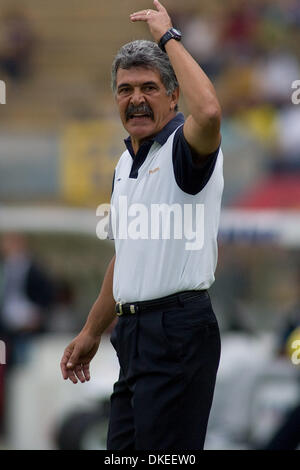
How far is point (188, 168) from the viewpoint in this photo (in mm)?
4023

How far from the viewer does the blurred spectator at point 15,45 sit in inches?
788

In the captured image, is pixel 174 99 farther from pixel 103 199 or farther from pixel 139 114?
pixel 103 199

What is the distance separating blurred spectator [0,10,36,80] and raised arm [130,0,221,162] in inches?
640

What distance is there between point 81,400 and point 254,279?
2.01 meters

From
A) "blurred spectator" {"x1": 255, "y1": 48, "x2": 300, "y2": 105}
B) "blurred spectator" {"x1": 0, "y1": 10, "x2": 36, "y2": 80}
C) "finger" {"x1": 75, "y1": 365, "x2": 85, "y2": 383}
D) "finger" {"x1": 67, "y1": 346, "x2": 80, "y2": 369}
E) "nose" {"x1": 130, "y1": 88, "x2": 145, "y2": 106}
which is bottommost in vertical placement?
"finger" {"x1": 75, "y1": 365, "x2": 85, "y2": 383}

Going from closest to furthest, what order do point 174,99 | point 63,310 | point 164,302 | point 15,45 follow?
point 164,302
point 174,99
point 63,310
point 15,45

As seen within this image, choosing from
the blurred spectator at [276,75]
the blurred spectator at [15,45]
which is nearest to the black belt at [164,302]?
the blurred spectator at [276,75]

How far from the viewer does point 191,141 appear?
3969mm

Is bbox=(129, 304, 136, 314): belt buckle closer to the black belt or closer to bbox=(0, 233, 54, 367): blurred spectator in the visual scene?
the black belt

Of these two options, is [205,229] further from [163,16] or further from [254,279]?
[254,279]

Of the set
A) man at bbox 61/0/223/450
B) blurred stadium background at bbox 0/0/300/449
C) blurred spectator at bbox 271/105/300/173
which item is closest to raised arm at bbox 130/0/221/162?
man at bbox 61/0/223/450

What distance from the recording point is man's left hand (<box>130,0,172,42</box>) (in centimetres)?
409

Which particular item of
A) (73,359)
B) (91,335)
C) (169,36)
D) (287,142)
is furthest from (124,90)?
(287,142)

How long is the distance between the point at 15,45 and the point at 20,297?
1009 cm
